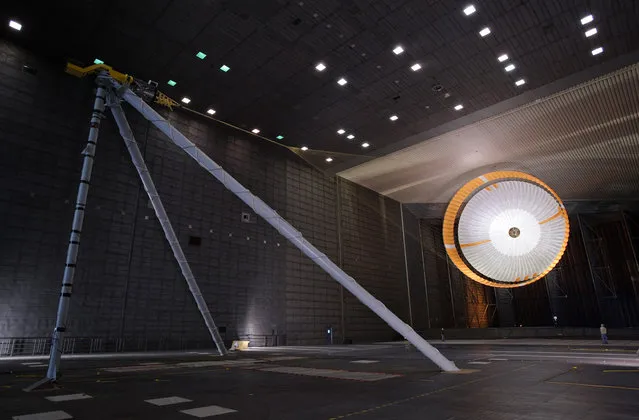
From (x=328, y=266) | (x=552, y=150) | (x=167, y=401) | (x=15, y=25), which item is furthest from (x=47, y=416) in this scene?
(x=552, y=150)

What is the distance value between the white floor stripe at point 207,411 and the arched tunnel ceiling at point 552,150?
23773 mm

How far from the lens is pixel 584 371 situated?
7.72 metres

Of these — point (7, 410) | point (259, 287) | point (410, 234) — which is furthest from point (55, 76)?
point (410, 234)

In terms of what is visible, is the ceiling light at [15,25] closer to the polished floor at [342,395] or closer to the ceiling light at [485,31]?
the polished floor at [342,395]

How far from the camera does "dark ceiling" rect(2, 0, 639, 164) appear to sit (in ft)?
51.5

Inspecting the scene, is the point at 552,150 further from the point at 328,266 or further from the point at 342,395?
the point at 342,395

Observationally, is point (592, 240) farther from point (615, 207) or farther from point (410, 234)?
point (410, 234)

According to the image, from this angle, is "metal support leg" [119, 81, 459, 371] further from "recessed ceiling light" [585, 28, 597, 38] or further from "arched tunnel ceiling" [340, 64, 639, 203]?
"arched tunnel ceiling" [340, 64, 639, 203]

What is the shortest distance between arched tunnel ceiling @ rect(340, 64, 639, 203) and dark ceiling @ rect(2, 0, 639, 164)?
2.07 meters

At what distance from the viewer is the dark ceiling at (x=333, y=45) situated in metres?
15.7

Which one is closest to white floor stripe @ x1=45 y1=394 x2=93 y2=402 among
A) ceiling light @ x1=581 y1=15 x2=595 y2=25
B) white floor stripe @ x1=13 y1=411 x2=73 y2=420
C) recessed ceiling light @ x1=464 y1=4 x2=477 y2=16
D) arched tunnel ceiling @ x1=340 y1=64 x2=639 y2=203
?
white floor stripe @ x1=13 y1=411 x2=73 y2=420

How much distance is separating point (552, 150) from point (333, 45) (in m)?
17.5

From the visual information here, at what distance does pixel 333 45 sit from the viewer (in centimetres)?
1781

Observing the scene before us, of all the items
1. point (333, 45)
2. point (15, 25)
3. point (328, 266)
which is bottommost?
point (328, 266)
